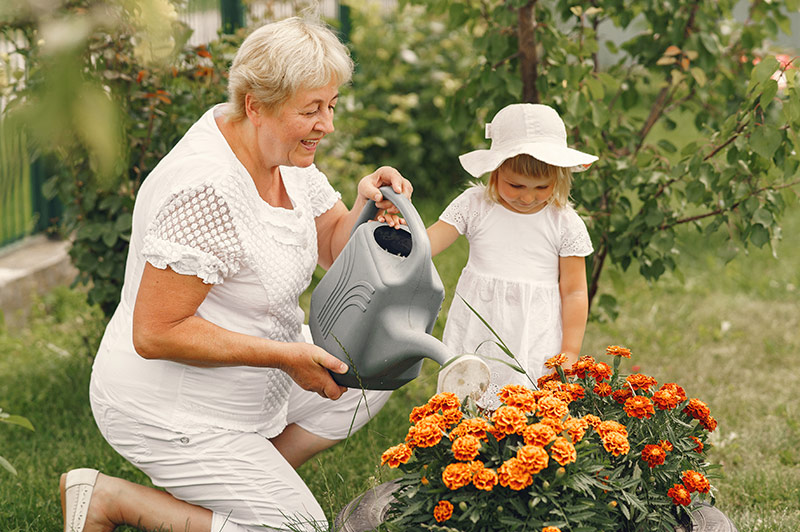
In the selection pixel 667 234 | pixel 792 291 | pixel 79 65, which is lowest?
pixel 792 291

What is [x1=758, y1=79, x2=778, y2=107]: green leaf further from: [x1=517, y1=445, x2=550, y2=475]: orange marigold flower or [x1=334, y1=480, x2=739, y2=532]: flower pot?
[x1=517, y1=445, x2=550, y2=475]: orange marigold flower

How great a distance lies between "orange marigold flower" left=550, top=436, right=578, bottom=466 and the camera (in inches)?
58.7

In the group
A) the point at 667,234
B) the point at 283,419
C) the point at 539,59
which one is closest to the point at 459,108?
the point at 539,59

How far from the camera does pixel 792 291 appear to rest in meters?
4.84

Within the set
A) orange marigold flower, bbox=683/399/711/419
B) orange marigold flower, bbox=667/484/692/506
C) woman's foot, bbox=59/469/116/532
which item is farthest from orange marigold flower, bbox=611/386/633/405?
woman's foot, bbox=59/469/116/532

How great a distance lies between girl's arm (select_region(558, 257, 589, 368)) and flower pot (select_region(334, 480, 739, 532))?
26.1 inches

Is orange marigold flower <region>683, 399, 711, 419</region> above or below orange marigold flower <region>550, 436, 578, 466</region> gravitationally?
below

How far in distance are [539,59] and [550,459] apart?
1761mm

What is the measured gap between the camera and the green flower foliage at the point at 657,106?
8.34ft

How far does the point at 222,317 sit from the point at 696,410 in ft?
3.62

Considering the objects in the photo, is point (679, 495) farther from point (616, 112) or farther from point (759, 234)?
point (616, 112)

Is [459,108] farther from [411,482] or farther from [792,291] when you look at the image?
[792,291]

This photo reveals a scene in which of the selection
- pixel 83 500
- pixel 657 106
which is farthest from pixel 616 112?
pixel 83 500

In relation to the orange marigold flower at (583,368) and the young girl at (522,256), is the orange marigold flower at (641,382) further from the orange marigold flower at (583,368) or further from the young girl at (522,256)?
the young girl at (522,256)
